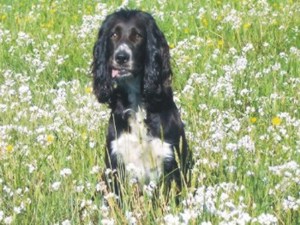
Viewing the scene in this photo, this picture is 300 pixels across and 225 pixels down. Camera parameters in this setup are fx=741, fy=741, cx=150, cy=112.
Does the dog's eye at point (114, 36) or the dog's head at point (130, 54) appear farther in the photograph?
the dog's eye at point (114, 36)

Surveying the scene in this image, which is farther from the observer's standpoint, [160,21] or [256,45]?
[160,21]

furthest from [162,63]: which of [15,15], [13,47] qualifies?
[15,15]

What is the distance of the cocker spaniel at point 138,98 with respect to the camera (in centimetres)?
479

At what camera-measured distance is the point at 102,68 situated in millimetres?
5215

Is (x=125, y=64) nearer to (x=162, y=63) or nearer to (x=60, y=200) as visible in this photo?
(x=162, y=63)

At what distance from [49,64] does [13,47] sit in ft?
2.50

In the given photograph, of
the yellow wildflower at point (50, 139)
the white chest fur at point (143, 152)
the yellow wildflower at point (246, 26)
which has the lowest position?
the white chest fur at point (143, 152)

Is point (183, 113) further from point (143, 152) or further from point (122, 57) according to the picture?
point (122, 57)

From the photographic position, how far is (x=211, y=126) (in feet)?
17.0

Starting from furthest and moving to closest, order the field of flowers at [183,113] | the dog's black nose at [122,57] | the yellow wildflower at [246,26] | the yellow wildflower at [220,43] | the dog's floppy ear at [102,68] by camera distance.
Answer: the yellow wildflower at [246,26]
the yellow wildflower at [220,43]
the dog's floppy ear at [102,68]
the dog's black nose at [122,57]
the field of flowers at [183,113]

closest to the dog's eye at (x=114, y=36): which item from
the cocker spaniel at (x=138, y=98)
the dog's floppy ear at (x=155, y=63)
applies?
the cocker spaniel at (x=138, y=98)

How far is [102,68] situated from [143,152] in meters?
0.77

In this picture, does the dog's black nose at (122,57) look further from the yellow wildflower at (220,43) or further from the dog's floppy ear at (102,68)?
the yellow wildflower at (220,43)

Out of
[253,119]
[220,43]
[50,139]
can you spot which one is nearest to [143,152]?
[50,139]
